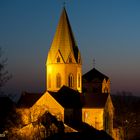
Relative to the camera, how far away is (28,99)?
73062mm

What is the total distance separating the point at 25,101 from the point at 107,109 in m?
10.6

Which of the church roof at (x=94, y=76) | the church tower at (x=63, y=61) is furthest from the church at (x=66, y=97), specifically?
the church roof at (x=94, y=76)

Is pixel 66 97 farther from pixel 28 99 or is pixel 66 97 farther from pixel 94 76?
pixel 94 76

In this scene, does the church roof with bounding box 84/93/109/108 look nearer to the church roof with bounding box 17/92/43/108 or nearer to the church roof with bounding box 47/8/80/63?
the church roof with bounding box 17/92/43/108

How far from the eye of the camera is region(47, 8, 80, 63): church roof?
76.4 meters

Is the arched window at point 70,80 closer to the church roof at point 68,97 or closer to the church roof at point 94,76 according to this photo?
the church roof at point 68,97

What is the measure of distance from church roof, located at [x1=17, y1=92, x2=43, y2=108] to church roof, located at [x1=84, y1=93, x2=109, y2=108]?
6.05 meters

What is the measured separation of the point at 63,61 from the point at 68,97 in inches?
264

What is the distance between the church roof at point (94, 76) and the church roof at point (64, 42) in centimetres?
1363

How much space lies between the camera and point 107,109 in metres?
73.9

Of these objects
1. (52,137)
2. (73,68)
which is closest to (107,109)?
(73,68)

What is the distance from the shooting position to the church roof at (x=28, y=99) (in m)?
71.5

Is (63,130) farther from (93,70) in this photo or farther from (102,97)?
(93,70)

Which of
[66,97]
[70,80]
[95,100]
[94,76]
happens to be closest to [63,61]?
[70,80]
